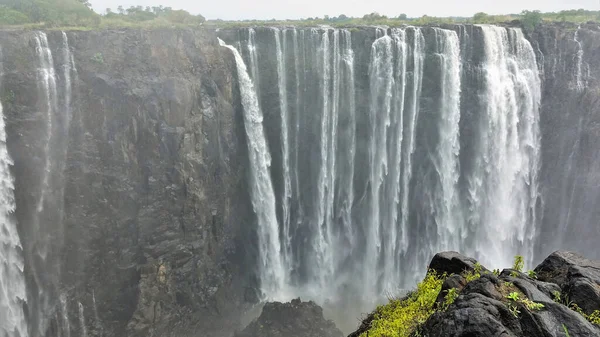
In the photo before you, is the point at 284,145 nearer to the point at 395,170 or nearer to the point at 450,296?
the point at 395,170

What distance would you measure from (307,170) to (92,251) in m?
13.5

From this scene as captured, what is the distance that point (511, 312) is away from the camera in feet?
20.4

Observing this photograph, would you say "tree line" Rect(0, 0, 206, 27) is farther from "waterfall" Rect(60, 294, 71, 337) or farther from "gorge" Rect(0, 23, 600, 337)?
"waterfall" Rect(60, 294, 71, 337)

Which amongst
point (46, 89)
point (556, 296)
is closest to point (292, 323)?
point (556, 296)

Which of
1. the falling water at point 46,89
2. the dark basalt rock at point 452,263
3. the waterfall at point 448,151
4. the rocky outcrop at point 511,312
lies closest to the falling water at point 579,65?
the waterfall at point 448,151

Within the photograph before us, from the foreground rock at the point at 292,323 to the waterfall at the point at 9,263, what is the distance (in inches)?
419

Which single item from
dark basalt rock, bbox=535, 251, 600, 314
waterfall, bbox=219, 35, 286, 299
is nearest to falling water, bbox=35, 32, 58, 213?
waterfall, bbox=219, 35, 286, 299

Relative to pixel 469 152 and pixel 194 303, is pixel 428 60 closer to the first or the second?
pixel 469 152

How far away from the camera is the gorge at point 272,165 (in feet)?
66.3

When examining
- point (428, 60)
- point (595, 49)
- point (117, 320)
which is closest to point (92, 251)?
point (117, 320)

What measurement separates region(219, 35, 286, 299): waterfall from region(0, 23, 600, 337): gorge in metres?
→ 0.10

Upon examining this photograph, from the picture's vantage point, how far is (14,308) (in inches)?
773

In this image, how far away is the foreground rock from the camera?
21.6m

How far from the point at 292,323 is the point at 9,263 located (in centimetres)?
1411
